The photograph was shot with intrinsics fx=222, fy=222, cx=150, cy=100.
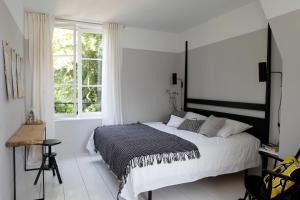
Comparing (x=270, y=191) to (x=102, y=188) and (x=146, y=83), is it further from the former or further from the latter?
(x=146, y=83)

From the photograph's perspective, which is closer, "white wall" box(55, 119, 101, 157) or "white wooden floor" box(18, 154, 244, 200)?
"white wooden floor" box(18, 154, 244, 200)

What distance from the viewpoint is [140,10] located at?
3.68 m

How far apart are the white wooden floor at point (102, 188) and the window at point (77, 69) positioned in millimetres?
1280

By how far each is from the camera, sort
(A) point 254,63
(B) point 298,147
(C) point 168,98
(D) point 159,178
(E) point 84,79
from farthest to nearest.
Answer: (C) point 168,98 < (E) point 84,79 < (A) point 254,63 < (D) point 159,178 < (B) point 298,147

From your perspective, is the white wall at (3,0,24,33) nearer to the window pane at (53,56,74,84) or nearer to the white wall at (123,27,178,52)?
the window pane at (53,56,74,84)

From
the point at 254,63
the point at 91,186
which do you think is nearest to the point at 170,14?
the point at 254,63

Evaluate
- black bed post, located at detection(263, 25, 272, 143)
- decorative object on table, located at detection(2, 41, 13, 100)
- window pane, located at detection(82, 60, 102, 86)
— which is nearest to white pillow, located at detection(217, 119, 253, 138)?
black bed post, located at detection(263, 25, 272, 143)

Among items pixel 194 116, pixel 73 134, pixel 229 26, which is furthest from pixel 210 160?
pixel 73 134

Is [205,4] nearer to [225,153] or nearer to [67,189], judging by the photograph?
[225,153]

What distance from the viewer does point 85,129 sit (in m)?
4.39

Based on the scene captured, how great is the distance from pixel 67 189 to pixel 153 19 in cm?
315

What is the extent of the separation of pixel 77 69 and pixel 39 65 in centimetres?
72

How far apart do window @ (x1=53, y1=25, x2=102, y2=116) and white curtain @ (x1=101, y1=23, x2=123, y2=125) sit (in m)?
0.25

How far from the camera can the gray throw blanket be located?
8.25 ft
